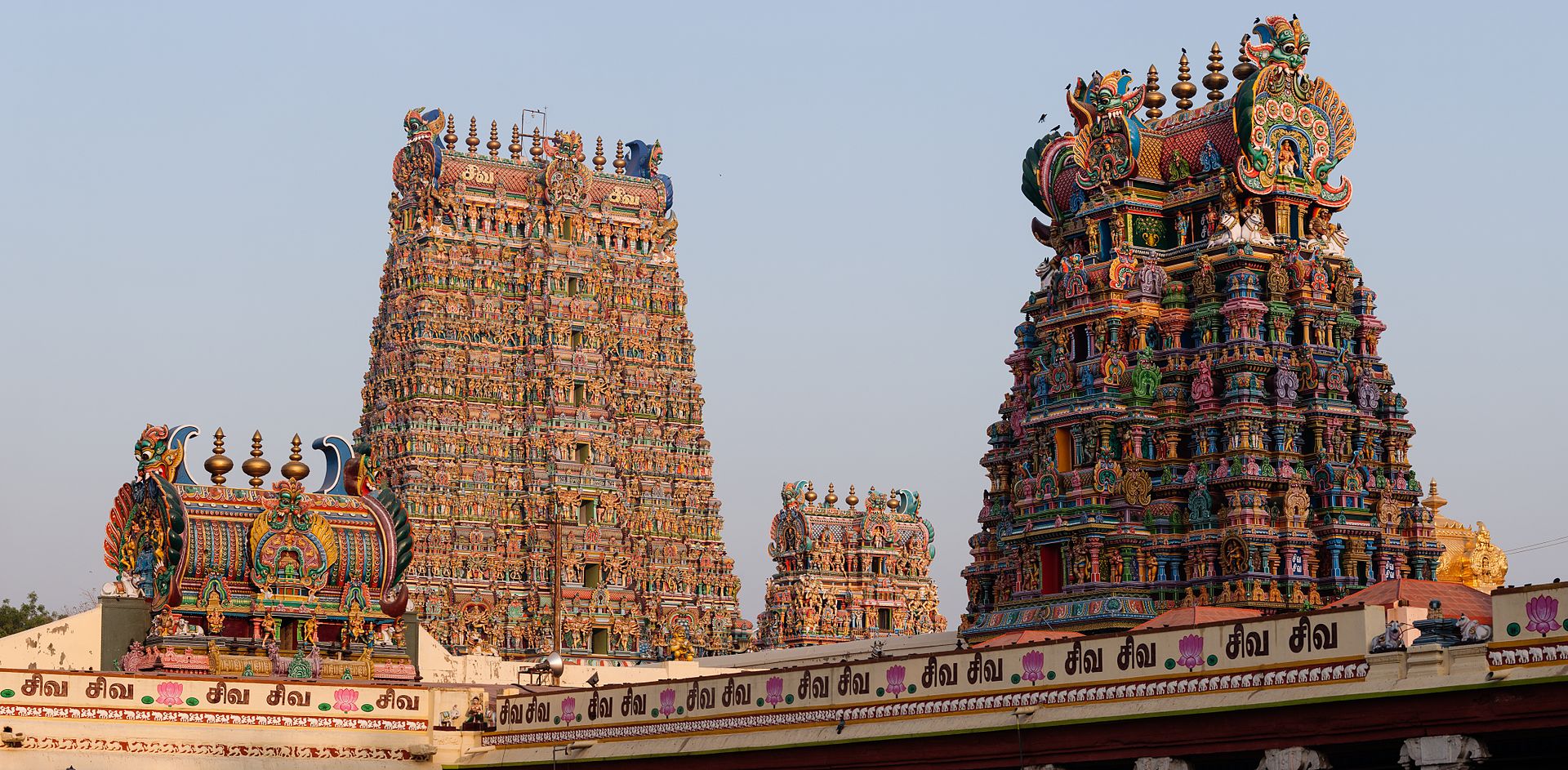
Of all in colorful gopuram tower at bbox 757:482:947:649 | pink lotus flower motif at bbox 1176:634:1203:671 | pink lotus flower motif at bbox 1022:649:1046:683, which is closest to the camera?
pink lotus flower motif at bbox 1176:634:1203:671

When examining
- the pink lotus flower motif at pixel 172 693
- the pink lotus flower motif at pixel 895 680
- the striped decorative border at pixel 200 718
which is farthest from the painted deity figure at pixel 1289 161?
the pink lotus flower motif at pixel 172 693

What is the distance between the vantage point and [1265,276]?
6644 centimetres

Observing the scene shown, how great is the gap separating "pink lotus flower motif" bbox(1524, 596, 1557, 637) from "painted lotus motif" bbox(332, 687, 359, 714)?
90.6 ft

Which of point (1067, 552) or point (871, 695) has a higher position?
point (1067, 552)

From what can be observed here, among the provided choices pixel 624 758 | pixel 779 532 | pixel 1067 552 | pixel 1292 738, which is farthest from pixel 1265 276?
pixel 779 532

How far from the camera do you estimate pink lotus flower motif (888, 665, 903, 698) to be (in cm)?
4328

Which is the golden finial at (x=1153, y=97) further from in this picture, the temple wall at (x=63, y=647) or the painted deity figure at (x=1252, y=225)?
the temple wall at (x=63, y=647)

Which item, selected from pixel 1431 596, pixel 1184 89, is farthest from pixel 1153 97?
pixel 1431 596

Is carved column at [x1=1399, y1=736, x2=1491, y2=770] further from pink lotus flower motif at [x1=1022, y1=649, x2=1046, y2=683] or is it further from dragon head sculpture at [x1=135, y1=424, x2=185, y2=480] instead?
dragon head sculpture at [x1=135, y1=424, x2=185, y2=480]

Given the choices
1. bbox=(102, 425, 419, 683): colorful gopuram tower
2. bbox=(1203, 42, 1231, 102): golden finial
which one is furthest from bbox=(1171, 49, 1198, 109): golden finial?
bbox=(102, 425, 419, 683): colorful gopuram tower

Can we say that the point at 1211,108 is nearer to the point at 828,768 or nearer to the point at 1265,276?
the point at 1265,276

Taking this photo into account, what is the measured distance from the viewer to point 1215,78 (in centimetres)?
7094

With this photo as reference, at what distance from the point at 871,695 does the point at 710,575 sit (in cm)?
6605

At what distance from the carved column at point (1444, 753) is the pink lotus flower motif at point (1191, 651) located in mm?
4308
